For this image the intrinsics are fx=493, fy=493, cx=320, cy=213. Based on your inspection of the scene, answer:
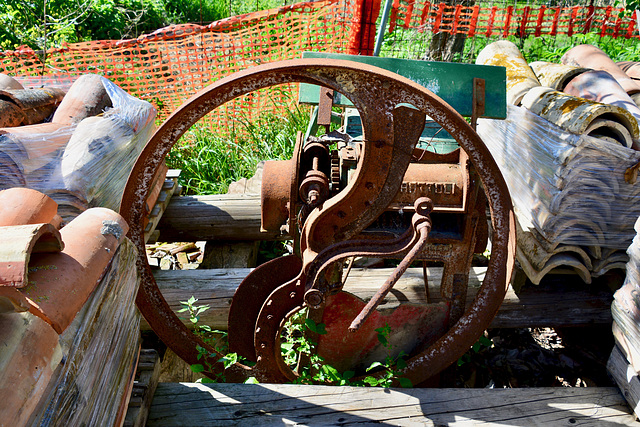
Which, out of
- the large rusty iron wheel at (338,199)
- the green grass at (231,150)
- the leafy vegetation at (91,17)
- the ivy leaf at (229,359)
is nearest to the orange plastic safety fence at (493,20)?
the green grass at (231,150)

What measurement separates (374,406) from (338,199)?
877 mm

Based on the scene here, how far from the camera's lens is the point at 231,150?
4969 mm

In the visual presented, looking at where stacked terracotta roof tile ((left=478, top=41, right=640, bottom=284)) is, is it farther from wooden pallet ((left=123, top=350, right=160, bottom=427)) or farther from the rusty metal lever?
wooden pallet ((left=123, top=350, right=160, bottom=427))

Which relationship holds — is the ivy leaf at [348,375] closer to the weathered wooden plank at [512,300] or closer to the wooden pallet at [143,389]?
the weathered wooden plank at [512,300]

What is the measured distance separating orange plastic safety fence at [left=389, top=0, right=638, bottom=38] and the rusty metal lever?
470cm

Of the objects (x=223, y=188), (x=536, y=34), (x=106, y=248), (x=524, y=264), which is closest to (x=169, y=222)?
(x=223, y=188)

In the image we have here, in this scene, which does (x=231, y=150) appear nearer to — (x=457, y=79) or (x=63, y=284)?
(x=457, y=79)

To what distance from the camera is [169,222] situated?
11.5 ft

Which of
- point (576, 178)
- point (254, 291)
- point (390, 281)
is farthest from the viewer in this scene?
point (576, 178)

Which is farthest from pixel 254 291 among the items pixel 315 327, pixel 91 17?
pixel 91 17

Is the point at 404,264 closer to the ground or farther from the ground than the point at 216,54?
closer to the ground

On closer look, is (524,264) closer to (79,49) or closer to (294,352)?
(294,352)

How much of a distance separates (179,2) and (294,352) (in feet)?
26.6

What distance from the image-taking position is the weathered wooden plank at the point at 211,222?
3.50m
